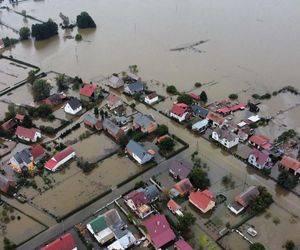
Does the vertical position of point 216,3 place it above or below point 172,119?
above

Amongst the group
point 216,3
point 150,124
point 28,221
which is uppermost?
point 216,3

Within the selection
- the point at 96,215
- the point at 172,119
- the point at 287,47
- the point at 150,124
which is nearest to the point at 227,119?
the point at 172,119

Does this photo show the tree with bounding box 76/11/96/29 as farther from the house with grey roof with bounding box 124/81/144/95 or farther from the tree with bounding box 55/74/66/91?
the house with grey roof with bounding box 124/81/144/95

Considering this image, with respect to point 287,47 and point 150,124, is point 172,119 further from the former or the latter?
point 287,47

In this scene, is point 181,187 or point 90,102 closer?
point 181,187

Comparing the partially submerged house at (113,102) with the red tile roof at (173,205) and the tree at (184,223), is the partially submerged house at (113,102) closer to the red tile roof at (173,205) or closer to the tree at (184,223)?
the red tile roof at (173,205)

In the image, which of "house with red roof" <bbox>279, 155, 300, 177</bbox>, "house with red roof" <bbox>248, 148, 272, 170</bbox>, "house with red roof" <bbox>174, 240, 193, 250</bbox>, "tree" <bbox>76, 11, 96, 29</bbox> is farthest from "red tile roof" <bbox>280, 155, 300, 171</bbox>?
"tree" <bbox>76, 11, 96, 29</bbox>
